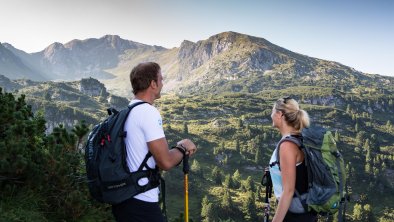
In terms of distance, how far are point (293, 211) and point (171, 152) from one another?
91.5 inches

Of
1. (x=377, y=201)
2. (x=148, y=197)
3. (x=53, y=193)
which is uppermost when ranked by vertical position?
(x=148, y=197)

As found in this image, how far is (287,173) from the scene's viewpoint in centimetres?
562

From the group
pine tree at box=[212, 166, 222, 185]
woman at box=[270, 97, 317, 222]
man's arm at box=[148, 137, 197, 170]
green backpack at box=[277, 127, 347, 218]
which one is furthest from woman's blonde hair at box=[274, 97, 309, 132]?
pine tree at box=[212, 166, 222, 185]

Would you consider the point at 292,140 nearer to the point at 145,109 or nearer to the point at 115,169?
the point at 145,109

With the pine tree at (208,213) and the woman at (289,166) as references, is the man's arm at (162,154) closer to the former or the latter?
the woman at (289,166)

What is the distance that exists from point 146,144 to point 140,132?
0.20 metres

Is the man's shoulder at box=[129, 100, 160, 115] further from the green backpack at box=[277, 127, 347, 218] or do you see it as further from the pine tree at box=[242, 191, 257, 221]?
the pine tree at box=[242, 191, 257, 221]

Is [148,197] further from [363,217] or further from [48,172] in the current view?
[363,217]

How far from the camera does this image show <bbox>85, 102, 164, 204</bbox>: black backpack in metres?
5.07

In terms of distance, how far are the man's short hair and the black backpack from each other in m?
0.31

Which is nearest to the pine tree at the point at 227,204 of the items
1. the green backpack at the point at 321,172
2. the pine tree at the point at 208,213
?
the pine tree at the point at 208,213

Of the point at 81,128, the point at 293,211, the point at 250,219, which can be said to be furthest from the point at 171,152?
the point at 250,219

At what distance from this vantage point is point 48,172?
341 inches

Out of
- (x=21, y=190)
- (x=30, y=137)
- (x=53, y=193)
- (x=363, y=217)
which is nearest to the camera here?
(x=21, y=190)
